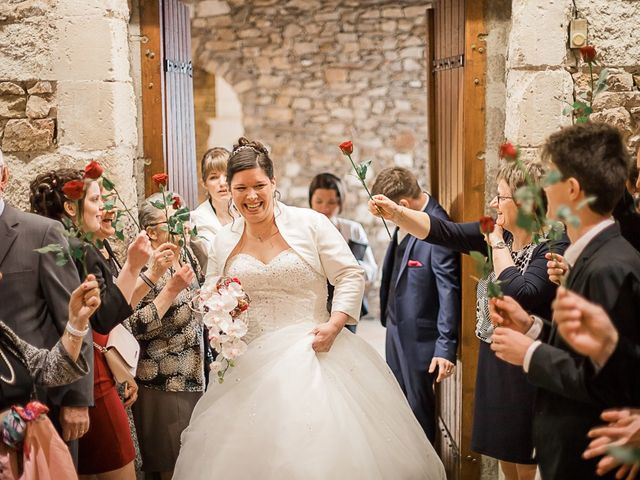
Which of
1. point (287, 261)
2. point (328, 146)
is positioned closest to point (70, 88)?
point (287, 261)

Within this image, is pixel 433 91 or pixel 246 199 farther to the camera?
pixel 433 91

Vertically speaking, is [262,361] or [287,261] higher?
[287,261]

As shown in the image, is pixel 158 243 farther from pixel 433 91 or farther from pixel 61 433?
pixel 433 91

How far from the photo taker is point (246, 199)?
3.47 m

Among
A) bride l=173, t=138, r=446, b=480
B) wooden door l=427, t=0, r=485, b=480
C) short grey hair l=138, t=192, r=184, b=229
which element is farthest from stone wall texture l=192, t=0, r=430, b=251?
bride l=173, t=138, r=446, b=480

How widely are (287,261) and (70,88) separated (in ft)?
4.82

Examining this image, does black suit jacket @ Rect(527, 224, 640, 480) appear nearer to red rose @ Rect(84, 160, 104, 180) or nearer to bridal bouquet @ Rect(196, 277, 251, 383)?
bridal bouquet @ Rect(196, 277, 251, 383)

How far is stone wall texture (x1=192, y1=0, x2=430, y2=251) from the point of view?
915 cm

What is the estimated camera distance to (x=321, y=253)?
11.5 feet

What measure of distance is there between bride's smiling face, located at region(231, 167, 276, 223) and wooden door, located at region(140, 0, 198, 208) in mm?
990

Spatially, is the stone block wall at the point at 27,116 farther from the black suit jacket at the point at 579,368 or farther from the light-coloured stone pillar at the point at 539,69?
the black suit jacket at the point at 579,368

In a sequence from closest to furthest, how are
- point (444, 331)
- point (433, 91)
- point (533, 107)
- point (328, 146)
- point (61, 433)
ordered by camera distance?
point (61, 433) < point (533, 107) < point (444, 331) < point (433, 91) < point (328, 146)

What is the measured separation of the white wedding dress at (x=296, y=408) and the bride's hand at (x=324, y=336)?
0.12ft

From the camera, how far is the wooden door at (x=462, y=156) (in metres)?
4.14
